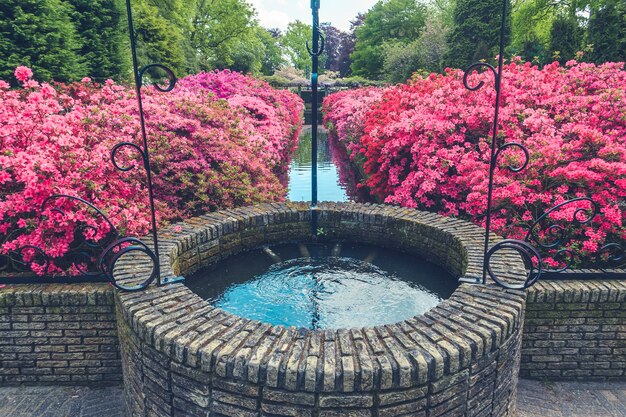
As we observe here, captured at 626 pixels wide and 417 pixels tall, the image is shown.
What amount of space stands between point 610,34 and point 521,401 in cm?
1521

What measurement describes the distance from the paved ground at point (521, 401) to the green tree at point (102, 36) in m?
10.4

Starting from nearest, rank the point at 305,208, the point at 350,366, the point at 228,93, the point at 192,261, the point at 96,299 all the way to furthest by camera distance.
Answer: the point at 350,366, the point at 96,299, the point at 192,261, the point at 305,208, the point at 228,93

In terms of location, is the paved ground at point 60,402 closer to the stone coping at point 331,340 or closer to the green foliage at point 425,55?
the stone coping at point 331,340

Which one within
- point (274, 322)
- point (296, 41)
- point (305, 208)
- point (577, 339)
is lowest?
point (577, 339)

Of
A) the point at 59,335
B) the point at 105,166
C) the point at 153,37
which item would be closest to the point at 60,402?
the point at 59,335

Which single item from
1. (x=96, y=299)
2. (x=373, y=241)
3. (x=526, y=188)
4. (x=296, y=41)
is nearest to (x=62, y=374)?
(x=96, y=299)

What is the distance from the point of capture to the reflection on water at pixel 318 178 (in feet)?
33.3

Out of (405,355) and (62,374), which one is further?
(62,374)

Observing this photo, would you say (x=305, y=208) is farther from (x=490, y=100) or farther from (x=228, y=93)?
(x=228, y=93)

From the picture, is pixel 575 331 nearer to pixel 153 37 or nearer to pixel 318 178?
pixel 318 178

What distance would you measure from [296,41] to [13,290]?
77.0 meters

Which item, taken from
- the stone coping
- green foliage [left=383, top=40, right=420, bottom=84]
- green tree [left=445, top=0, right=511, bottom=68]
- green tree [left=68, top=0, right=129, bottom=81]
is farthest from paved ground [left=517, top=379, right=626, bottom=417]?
green foliage [left=383, top=40, right=420, bottom=84]

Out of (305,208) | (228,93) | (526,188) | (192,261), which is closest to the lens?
(192,261)

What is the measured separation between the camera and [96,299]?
3754 millimetres
